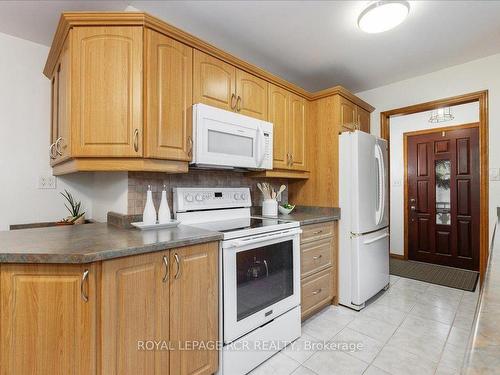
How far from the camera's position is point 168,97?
5.31 feet

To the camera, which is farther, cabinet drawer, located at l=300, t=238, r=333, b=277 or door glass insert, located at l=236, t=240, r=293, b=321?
cabinet drawer, located at l=300, t=238, r=333, b=277

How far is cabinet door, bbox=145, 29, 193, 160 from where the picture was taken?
154 cm

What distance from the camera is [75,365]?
1.10 m

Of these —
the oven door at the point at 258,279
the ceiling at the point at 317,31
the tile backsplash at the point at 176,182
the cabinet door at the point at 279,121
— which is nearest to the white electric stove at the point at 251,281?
the oven door at the point at 258,279

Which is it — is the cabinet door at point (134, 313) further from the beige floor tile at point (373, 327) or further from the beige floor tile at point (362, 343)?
the beige floor tile at point (373, 327)

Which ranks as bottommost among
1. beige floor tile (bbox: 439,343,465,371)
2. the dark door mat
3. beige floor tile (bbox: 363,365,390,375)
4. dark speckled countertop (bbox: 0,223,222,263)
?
beige floor tile (bbox: 363,365,390,375)

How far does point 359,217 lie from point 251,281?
121cm

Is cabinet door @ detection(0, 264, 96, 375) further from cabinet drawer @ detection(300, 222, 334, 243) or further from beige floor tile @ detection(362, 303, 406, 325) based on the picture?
beige floor tile @ detection(362, 303, 406, 325)

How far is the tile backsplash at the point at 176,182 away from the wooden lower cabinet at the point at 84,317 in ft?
2.15

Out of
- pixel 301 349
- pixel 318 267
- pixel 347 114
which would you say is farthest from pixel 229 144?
pixel 301 349

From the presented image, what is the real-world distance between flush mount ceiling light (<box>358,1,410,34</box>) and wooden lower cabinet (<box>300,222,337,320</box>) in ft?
5.00

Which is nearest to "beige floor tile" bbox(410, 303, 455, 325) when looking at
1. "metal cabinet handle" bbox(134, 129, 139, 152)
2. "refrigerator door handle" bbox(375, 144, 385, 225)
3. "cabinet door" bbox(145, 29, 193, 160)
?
"refrigerator door handle" bbox(375, 144, 385, 225)

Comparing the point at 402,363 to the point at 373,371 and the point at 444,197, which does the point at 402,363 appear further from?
the point at 444,197

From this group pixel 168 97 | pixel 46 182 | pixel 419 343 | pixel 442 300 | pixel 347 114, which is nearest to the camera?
pixel 168 97
